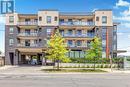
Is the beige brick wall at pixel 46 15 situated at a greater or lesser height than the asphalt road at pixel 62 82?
greater

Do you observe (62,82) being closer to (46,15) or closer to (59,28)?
(46,15)

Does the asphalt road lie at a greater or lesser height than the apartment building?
lesser

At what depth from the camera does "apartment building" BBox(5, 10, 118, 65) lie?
74375mm

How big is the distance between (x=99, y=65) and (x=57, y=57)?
14920 mm

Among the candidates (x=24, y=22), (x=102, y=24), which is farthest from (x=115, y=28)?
(x=24, y=22)

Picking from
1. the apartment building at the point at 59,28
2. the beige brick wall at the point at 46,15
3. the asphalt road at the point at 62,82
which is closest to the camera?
the asphalt road at the point at 62,82

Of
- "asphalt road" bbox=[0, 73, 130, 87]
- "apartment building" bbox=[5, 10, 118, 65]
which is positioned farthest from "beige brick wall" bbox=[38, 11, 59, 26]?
"asphalt road" bbox=[0, 73, 130, 87]

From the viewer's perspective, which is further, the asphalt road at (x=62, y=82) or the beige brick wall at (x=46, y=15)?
the beige brick wall at (x=46, y=15)

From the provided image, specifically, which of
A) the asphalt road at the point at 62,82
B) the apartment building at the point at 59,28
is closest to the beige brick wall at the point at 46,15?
the apartment building at the point at 59,28

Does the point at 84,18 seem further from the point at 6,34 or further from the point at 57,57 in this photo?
the point at 57,57

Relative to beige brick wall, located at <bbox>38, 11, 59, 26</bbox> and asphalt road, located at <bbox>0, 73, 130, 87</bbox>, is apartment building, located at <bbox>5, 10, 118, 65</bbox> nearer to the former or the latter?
beige brick wall, located at <bbox>38, 11, 59, 26</bbox>

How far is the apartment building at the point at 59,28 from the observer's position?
2928 inches

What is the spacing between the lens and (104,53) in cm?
7450

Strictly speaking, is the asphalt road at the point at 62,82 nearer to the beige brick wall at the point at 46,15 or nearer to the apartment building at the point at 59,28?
the apartment building at the point at 59,28
